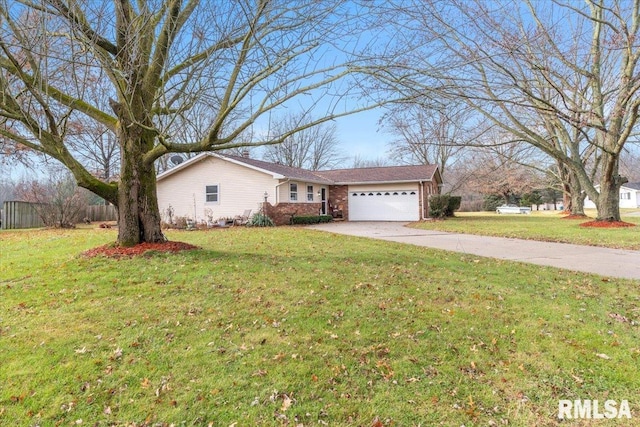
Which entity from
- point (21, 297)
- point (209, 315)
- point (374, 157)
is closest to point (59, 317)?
point (21, 297)

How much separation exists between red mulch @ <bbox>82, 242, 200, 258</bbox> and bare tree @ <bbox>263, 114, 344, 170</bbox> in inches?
1156

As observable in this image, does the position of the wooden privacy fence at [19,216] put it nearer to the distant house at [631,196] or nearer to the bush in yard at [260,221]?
the bush in yard at [260,221]

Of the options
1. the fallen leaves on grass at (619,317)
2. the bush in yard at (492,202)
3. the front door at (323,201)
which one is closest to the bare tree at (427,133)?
the fallen leaves on grass at (619,317)

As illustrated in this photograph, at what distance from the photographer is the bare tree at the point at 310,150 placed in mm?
37116

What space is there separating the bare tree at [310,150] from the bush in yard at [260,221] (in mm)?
20292

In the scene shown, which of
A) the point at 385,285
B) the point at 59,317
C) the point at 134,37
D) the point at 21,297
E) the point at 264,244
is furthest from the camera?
the point at 264,244

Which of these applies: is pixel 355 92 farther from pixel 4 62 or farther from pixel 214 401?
pixel 4 62

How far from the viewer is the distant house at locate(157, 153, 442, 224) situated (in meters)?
17.8

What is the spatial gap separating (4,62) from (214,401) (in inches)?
264

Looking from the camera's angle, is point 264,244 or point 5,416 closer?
point 5,416

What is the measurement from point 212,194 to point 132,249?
38.4ft

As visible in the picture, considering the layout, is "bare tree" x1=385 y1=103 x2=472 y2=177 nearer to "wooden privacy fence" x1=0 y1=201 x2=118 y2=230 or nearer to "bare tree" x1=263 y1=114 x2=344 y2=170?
"bare tree" x1=263 y1=114 x2=344 y2=170

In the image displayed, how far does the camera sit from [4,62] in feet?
19.3

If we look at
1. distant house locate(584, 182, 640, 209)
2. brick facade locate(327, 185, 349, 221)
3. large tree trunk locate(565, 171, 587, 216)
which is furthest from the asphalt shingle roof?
distant house locate(584, 182, 640, 209)
